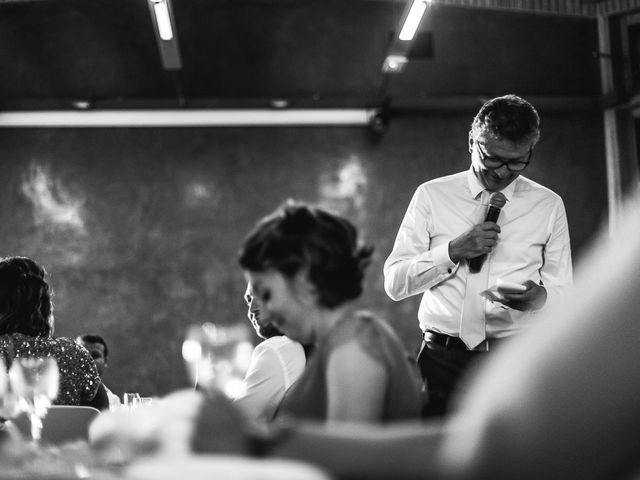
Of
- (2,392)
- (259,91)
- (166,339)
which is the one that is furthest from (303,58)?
(2,392)

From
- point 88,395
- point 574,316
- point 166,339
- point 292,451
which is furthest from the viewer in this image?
point 166,339

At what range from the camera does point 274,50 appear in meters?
8.50

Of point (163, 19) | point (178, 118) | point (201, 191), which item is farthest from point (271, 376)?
point (178, 118)

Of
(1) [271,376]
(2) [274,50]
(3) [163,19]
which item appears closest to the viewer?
(1) [271,376]

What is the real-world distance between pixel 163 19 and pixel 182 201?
2966mm

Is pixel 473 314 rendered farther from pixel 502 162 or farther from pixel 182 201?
pixel 182 201

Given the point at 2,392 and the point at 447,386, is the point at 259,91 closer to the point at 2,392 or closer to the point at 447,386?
the point at 447,386

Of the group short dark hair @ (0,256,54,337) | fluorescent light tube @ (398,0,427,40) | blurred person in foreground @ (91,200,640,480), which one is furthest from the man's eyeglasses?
fluorescent light tube @ (398,0,427,40)

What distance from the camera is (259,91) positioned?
8.45 metres

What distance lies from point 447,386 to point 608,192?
256 inches

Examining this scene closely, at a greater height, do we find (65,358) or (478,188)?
(478,188)

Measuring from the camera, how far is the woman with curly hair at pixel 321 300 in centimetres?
141

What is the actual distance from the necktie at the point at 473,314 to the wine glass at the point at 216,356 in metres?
1.35

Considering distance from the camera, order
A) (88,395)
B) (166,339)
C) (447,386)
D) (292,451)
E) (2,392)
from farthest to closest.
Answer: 1. (166,339)
2. (88,395)
3. (447,386)
4. (2,392)
5. (292,451)
